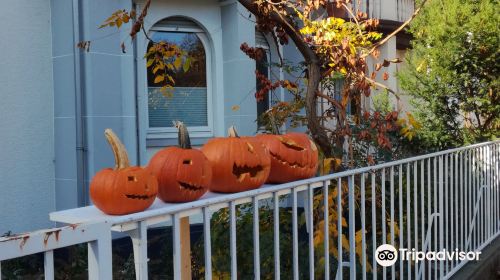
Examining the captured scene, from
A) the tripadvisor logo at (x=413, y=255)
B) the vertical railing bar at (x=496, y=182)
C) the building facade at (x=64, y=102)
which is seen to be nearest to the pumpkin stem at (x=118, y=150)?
the tripadvisor logo at (x=413, y=255)

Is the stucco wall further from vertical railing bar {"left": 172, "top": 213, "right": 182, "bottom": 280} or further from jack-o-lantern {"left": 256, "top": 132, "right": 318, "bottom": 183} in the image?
vertical railing bar {"left": 172, "top": 213, "right": 182, "bottom": 280}

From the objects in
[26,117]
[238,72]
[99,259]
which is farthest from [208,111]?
[99,259]

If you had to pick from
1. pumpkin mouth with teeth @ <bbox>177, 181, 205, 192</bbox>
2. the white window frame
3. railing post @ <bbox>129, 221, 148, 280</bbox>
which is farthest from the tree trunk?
the white window frame

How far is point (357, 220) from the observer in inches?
158

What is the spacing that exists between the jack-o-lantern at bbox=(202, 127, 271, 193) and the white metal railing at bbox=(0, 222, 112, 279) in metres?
0.93

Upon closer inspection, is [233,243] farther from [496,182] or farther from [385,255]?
[496,182]

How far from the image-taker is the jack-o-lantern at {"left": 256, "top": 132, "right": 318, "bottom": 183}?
8.85 ft

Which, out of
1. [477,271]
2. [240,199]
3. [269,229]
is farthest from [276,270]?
[477,271]

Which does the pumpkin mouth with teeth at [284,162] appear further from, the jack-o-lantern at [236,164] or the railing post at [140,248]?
the railing post at [140,248]

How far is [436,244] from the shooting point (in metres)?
3.72

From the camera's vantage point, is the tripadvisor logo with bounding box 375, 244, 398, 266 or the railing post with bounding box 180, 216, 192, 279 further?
the tripadvisor logo with bounding box 375, 244, 398, 266

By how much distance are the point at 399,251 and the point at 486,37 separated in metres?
4.24

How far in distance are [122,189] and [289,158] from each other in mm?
1017

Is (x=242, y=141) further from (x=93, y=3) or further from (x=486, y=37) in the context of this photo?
(x=486, y=37)
